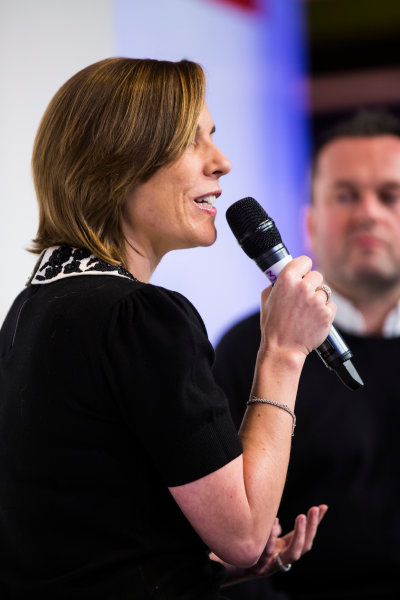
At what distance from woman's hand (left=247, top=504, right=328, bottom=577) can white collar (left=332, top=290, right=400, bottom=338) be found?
787mm

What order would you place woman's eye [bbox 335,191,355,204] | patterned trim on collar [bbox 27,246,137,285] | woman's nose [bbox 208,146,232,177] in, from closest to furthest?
patterned trim on collar [bbox 27,246,137,285], woman's nose [bbox 208,146,232,177], woman's eye [bbox 335,191,355,204]

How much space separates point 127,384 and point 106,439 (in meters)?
0.09

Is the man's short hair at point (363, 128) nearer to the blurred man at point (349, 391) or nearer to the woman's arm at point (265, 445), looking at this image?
the blurred man at point (349, 391)

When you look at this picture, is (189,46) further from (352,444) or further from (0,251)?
(352,444)

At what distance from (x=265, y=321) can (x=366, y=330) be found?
94 cm

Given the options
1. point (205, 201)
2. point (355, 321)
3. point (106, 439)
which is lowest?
point (355, 321)

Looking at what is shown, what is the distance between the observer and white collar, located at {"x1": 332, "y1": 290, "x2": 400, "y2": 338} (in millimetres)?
1950

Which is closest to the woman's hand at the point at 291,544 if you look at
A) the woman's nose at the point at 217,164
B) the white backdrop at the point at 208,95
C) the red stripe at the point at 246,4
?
the woman's nose at the point at 217,164

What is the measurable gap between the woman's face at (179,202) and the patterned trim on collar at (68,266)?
0.30 feet

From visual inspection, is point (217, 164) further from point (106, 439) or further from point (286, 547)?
point (286, 547)

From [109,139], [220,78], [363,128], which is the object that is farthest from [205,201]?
[220,78]

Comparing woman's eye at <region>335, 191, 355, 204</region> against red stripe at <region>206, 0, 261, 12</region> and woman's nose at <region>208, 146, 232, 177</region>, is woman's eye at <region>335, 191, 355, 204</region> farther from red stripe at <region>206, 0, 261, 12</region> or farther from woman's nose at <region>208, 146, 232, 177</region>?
red stripe at <region>206, 0, 261, 12</region>

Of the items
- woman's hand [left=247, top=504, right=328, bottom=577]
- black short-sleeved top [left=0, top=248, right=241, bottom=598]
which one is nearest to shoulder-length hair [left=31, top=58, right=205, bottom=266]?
black short-sleeved top [left=0, top=248, right=241, bottom=598]

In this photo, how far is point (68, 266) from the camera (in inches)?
41.4
